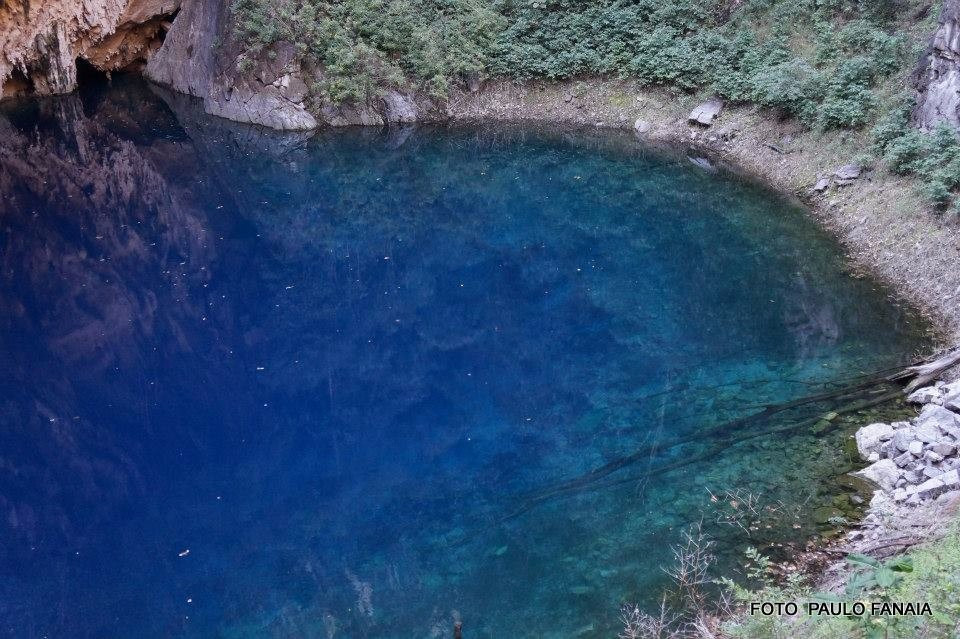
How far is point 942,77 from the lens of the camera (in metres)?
14.8

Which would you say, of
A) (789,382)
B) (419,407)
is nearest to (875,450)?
(789,382)

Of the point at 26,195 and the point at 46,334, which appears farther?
the point at 26,195

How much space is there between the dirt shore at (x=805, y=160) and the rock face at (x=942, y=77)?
1164 millimetres

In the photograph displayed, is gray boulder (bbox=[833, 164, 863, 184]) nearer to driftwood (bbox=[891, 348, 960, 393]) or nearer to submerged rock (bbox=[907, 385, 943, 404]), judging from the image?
driftwood (bbox=[891, 348, 960, 393])

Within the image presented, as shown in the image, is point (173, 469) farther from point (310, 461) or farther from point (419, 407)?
point (419, 407)

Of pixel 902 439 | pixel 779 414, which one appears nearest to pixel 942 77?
pixel 779 414

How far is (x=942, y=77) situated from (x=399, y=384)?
11034 millimetres

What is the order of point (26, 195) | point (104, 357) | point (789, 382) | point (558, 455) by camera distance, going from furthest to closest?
point (26, 195) → point (104, 357) → point (789, 382) → point (558, 455)

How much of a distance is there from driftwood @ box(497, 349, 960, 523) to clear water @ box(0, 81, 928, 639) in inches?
2.9

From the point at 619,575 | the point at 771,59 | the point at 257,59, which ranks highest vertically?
the point at 257,59

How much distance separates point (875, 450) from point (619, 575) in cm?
363

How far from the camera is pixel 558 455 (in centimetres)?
1048

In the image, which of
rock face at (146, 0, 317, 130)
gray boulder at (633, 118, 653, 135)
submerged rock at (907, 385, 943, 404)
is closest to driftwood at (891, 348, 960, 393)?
submerged rock at (907, 385, 943, 404)

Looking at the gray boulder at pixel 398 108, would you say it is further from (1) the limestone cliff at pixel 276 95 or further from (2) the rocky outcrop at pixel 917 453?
(2) the rocky outcrop at pixel 917 453
